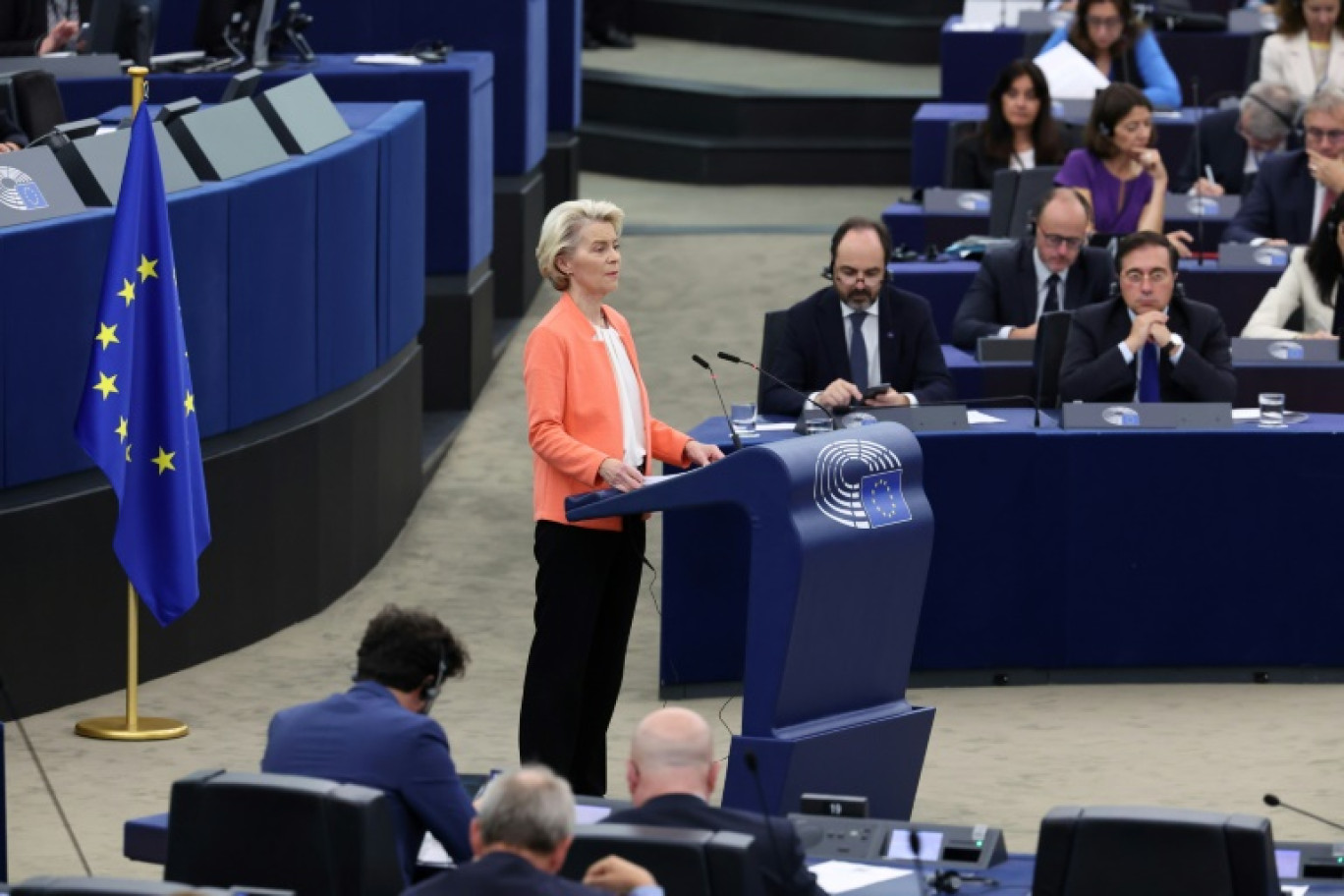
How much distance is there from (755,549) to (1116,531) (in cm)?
255

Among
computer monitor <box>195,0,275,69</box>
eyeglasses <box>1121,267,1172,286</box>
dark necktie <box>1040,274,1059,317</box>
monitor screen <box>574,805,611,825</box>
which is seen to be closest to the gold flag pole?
monitor screen <box>574,805,611,825</box>

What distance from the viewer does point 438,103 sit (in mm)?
12984

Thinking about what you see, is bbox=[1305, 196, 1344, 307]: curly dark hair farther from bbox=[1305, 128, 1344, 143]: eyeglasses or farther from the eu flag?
the eu flag

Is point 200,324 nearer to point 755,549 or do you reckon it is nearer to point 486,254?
point 755,549

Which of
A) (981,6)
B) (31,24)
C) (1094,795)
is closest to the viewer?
(1094,795)

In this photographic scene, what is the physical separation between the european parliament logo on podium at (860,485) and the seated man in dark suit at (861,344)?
73.8 inches

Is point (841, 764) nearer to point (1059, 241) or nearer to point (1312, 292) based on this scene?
point (1059, 241)

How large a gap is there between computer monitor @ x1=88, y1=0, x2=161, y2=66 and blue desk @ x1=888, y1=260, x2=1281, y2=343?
345 cm

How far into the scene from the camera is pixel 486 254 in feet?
45.5

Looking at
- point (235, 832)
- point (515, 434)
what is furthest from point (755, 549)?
point (515, 434)

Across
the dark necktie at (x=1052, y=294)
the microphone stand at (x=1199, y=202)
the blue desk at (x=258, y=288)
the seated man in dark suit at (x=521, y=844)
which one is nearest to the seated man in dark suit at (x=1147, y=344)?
the dark necktie at (x=1052, y=294)

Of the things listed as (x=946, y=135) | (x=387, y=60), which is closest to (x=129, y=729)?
(x=387, y=60)

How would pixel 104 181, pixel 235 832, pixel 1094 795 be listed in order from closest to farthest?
Result: pixel 235 832 < pixel 1094 795 < pixel 104 181

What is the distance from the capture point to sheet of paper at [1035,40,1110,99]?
46.5 feet
